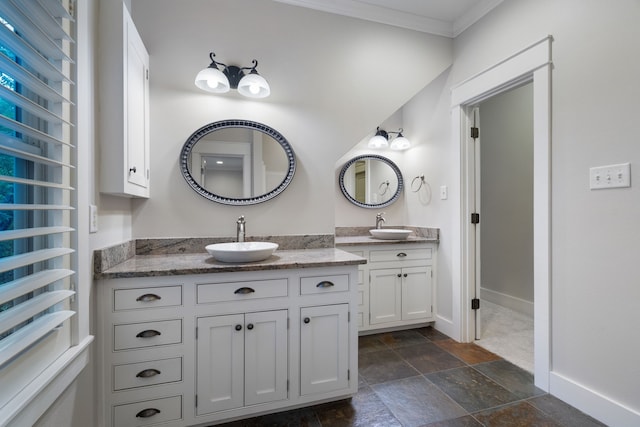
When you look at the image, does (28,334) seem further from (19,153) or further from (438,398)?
(438,398)

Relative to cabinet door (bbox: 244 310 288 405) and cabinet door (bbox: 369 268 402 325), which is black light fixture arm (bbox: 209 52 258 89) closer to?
cabinet door (bbox: 244 310 288 405)

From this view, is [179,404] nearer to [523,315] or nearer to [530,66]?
[530,66]

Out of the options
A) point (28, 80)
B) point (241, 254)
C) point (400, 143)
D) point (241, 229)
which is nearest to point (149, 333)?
point (241, 254)

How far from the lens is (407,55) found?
2.59 meters

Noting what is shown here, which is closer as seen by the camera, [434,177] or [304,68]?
[304,68]

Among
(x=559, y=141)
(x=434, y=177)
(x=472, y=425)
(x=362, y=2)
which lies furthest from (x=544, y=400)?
(x=362, y=2)

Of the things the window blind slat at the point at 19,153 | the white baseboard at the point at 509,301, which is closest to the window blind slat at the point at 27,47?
the window blind slat at the point at 19,153

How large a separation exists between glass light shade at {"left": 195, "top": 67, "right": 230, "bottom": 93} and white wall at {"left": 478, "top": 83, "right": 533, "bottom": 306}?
9.28ft

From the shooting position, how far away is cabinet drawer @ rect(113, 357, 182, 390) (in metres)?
1.41

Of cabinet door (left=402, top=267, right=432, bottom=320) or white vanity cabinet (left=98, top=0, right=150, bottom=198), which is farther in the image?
cabinet door (left=402, top=267, right=432, bottom=320)

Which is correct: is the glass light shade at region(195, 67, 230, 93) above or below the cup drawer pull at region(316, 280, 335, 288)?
above

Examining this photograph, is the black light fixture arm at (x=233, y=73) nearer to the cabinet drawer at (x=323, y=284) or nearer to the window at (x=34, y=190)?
the window at (x=34, y=190)

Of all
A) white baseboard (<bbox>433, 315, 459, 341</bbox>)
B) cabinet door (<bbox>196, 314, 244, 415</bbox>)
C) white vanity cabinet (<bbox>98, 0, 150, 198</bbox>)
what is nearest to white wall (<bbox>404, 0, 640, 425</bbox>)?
white baseboard (<bbox>433, 315, 459, 341</bbox>)

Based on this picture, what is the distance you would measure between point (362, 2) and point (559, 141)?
177cm
